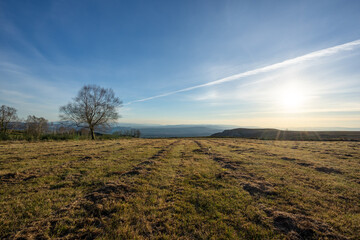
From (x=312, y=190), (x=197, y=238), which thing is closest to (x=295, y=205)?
(x=312, y=190)

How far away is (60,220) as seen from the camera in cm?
395

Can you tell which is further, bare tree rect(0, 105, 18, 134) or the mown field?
bare tree rect(0, 105, 18, 134)

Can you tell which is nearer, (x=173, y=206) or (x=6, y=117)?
(x=173, y=206)

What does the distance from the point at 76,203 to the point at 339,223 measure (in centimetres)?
829

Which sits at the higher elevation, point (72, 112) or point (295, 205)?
point (72, 112)

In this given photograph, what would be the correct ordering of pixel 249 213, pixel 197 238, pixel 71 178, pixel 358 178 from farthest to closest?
pixel 358 178 → pixel 71 178 → pixel 249 213 → pixel 197 238

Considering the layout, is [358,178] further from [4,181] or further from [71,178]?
[4,181]

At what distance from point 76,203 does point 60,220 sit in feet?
2.82

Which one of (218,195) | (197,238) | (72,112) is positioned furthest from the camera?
(72,112)

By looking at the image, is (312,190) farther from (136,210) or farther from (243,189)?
(136,210)

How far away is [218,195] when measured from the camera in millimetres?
5715

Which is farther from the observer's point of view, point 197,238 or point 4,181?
point 4,181

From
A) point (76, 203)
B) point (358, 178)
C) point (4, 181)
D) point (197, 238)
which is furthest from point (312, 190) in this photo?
point (4, 181)

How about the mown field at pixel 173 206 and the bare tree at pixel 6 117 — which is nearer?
the mown field at pixel 173 206
